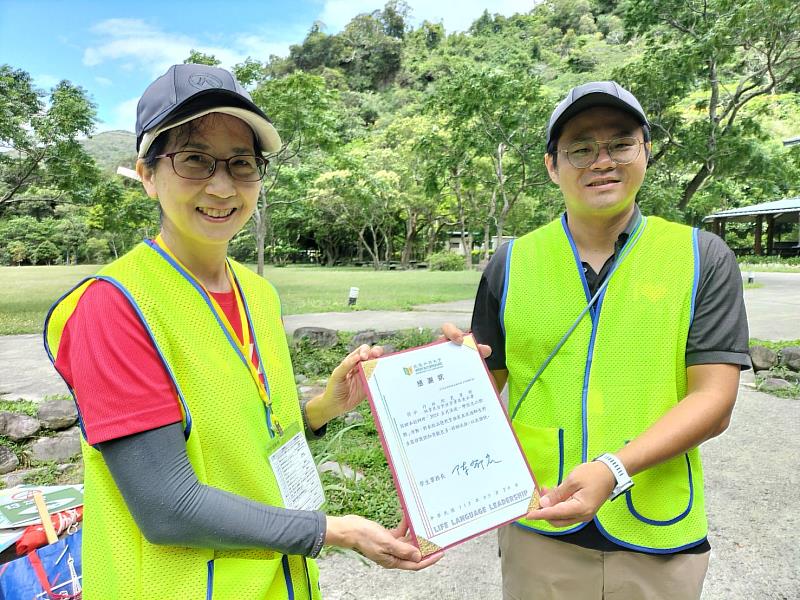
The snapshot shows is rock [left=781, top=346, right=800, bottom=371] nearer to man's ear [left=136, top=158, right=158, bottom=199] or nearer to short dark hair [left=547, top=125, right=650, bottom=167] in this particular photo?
short dark hair [left=547, top=125, right=650, bottom=167]

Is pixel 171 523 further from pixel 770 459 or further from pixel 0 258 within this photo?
pixel 0 258

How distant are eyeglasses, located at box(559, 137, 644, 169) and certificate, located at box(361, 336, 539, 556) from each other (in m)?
0.63

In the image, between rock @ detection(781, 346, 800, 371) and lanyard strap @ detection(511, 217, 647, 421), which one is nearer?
lanyard strap @ detection(511, 217, 647, 421)

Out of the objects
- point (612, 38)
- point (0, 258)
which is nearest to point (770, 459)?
point (0, 258)

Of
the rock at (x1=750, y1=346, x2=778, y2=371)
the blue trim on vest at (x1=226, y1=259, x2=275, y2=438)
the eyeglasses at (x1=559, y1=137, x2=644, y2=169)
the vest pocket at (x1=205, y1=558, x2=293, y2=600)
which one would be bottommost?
the rock at (x1=750, y1=346, x2=778, y2=371)

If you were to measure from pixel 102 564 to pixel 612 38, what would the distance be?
180 feet

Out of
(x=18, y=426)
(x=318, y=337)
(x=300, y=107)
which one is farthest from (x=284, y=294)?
(x=18, y=426)

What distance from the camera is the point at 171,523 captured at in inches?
36.3

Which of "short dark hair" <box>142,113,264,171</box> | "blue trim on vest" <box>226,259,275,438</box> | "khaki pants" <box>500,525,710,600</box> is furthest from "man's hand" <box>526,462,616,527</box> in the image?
"short dark hair" <box>142,113,264,171</box>

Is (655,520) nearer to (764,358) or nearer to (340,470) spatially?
(340,470)

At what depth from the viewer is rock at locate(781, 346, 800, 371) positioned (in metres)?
6.05

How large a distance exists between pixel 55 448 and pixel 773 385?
6766mm

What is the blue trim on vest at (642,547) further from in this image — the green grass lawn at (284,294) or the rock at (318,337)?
the green grass lawn at (284,294)

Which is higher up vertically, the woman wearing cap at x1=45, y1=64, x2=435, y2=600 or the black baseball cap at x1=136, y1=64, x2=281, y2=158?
the black baseball cap at x1=136, y1=64, x2=281, y2=158
